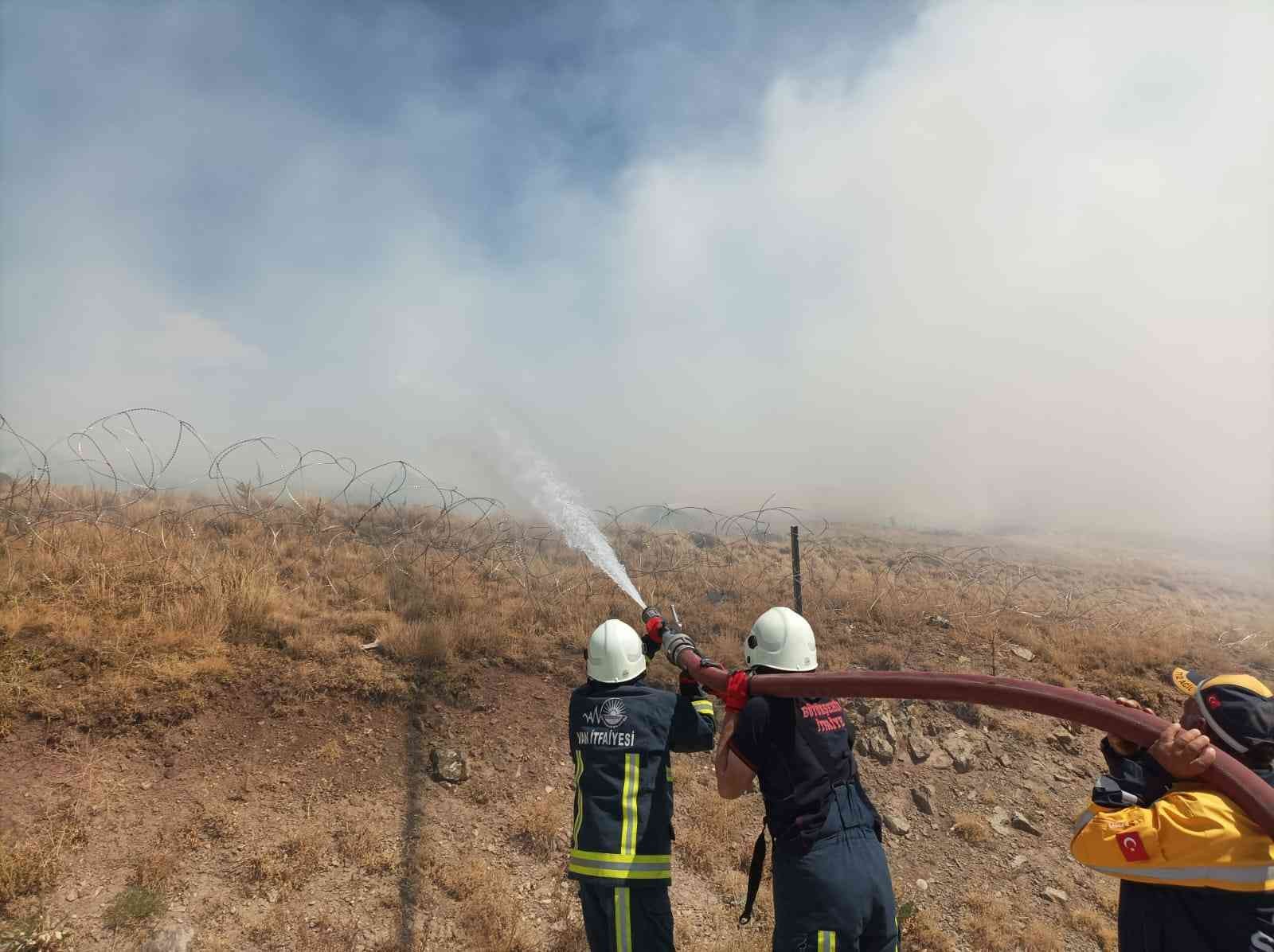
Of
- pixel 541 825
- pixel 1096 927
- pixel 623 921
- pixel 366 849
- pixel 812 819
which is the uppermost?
pixel 812 819

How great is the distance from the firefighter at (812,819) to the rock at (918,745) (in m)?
5.11

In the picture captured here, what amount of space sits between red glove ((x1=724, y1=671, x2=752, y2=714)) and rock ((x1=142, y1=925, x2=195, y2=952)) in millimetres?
4292

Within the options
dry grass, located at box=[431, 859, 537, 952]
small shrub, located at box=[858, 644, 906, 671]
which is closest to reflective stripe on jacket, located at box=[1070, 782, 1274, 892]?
dry grass, located at box=[431, 859, 537, 952]

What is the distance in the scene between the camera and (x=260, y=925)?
461cm

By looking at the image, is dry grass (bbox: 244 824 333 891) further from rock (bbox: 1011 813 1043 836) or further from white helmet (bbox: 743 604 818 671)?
rock (bbox: 1011 813 1043 836)

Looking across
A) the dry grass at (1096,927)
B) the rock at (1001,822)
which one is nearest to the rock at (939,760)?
the rock at (1001,822)

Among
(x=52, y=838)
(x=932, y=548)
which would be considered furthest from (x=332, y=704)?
(x=932, y=548)

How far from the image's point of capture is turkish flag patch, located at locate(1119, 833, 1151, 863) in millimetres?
2344

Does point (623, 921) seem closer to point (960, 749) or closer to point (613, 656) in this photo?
point (613, 656)

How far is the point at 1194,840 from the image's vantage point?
7.30 feet

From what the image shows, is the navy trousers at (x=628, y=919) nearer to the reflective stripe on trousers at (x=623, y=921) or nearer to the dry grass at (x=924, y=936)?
the reflective stripe on trousers at (x=623, y=921)

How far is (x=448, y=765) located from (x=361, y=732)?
1029 mm

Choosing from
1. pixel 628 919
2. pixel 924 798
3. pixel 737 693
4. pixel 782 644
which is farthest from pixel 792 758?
pixel 924 798

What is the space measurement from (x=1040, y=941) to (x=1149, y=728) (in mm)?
4654
